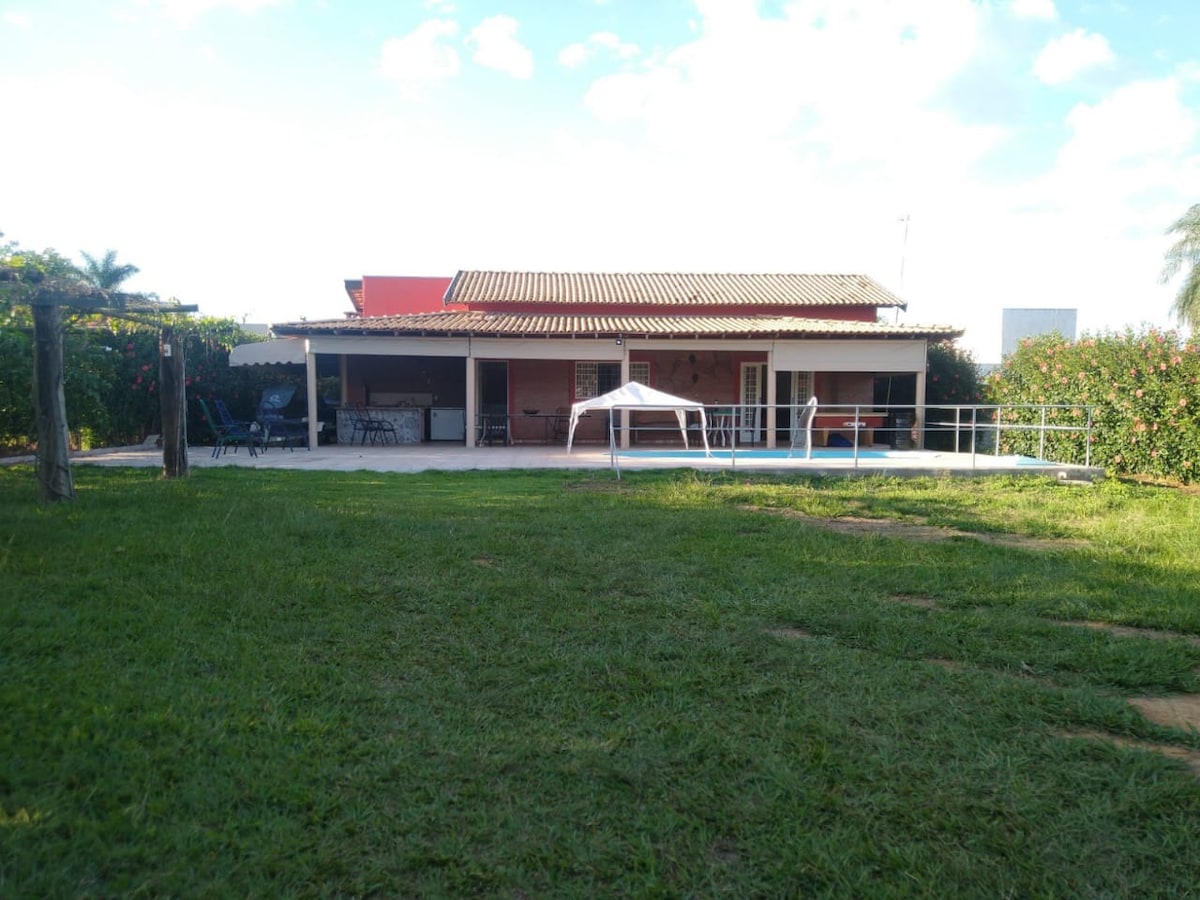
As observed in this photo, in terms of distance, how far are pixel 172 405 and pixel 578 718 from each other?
8.47 meters

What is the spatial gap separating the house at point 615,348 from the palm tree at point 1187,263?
10.6 m

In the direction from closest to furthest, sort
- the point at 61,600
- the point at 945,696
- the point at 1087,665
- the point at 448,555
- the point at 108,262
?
the point at 945,696 → the point at 1087,665 → the point at 61,600 → the point at 448,555 → the point at 108,262

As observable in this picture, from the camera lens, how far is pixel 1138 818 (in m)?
2.35

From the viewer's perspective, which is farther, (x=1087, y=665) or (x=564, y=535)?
(x=564, y=535)

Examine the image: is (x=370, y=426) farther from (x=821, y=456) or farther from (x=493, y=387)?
(x=821, y=456)

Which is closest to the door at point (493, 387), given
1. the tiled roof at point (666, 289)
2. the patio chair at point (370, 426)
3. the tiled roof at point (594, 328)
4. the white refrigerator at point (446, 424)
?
the white refrigerator at point (446, 424)

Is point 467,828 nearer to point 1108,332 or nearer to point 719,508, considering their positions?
point 719,508

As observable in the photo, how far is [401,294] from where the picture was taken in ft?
78.8

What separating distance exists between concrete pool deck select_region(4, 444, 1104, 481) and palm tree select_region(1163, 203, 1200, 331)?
51.5 feet

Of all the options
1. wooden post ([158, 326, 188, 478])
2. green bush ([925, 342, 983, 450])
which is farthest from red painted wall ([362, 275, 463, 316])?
wooden post ([158, 326, 188, 478])

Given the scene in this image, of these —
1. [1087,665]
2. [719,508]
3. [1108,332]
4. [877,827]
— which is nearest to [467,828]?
[877,827]

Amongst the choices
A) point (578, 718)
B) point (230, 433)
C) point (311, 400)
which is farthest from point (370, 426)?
point (578, 718)

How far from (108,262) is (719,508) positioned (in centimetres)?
2936

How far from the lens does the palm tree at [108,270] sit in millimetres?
28806
